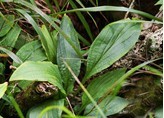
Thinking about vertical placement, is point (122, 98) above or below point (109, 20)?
below

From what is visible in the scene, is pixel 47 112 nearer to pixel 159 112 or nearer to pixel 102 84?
pixel 102 84

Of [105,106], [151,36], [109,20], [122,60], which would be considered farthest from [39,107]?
[109,20]

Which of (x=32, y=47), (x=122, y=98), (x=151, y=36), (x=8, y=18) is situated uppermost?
(x=8, y=18)

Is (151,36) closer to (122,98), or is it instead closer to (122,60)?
(122,60)

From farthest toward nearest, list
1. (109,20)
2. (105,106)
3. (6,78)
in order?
(109,20)
(6,78)
(105,106)

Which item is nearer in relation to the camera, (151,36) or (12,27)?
(151,36)

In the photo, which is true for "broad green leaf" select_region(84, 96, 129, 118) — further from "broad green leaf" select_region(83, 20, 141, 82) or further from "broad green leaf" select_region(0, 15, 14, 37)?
"broad green leaf" select_region(0, 15, 14, 37)

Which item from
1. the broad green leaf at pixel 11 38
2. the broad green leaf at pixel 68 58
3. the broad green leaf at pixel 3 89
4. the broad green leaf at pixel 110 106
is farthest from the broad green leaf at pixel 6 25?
the broad green leaf at pixel 110 106

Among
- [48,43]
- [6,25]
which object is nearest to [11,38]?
[6,25]
